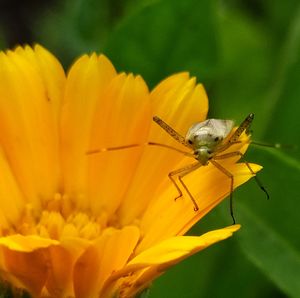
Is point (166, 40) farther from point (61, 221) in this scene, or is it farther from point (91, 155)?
point (61, 221)

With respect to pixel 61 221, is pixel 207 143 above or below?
above

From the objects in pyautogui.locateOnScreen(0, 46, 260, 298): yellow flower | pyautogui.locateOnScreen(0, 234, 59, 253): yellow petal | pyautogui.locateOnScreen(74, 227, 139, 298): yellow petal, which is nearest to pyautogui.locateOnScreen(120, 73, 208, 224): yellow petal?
pyautogui.locateOnScreen(0, 46, 260, 298): yellow flower

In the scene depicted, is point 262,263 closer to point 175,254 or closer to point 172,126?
point 172,126

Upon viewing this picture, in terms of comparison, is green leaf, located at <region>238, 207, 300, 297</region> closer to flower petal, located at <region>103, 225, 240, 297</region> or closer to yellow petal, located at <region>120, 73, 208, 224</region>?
yellow petal, located at <region>120, 73, 208, 224</region>

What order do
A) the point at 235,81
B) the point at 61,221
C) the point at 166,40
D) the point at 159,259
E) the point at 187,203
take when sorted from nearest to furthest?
the point at 159,259 → the point at 187,203 → the point at 61,221 → the point at 166,40 → the point at 235,81

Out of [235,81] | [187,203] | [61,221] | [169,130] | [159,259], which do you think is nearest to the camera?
[159,259]

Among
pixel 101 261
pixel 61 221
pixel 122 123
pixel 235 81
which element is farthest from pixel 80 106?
pixel 235 81

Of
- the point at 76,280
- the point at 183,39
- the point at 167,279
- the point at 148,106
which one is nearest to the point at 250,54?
the point at 183,39

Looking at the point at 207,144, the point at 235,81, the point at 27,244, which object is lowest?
the point at 27,244
